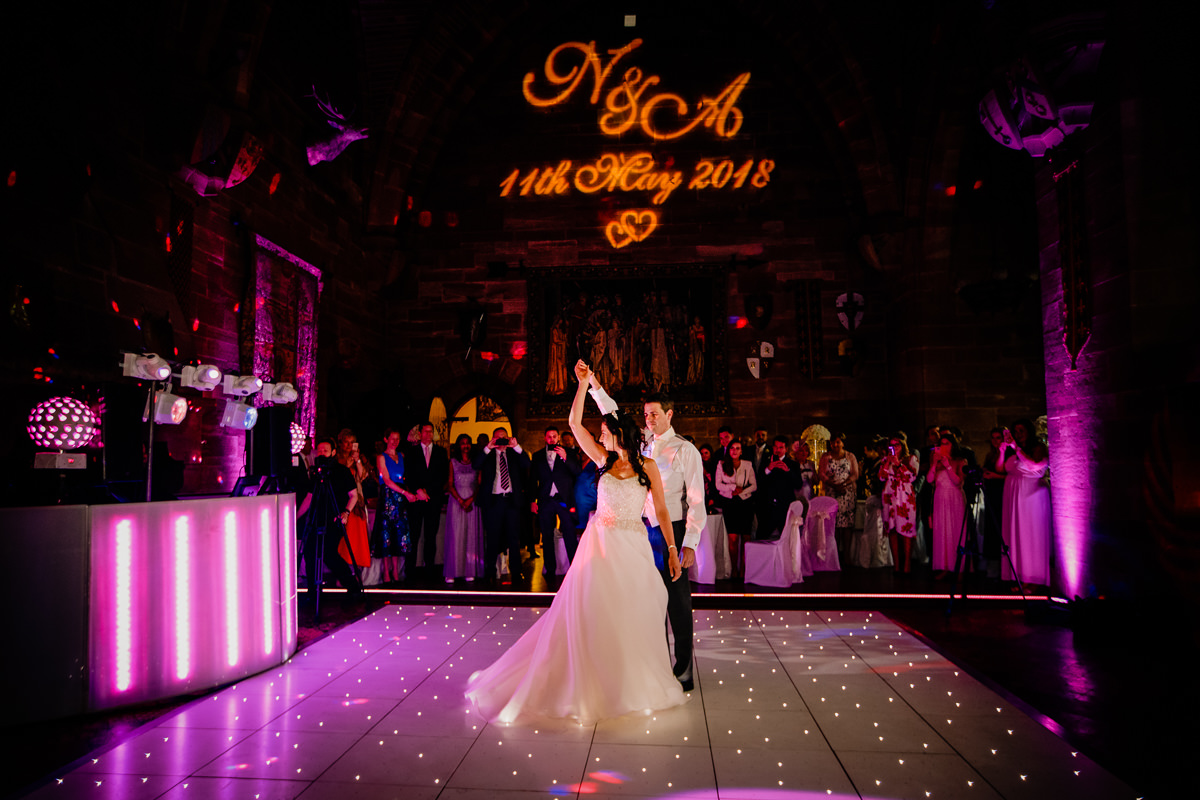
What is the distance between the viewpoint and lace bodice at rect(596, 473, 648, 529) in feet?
12.1

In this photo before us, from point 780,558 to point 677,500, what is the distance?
3.36 m

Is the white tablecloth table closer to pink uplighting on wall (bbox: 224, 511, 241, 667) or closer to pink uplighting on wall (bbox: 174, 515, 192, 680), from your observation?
pink uplighting on wall (bbox: 224, 511, 241, 667)

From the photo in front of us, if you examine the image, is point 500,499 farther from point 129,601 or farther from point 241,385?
point 129,601

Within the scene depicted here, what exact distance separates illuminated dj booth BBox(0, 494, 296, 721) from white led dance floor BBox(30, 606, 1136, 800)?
0.92 ft

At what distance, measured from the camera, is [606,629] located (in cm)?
342

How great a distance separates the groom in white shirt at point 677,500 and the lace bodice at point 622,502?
0.15 metres

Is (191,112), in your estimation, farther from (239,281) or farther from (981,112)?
(981,112)

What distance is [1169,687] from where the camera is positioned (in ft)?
12.8

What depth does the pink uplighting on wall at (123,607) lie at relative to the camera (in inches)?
140

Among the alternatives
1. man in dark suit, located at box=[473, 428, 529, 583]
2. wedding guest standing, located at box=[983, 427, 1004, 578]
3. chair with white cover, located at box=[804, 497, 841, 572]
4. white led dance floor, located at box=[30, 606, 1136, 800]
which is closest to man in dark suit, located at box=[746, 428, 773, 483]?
chair with white cover, located at box=[804, 497, 841, 572]

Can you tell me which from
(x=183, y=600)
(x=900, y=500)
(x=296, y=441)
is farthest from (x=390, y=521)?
(x=900, y=500)

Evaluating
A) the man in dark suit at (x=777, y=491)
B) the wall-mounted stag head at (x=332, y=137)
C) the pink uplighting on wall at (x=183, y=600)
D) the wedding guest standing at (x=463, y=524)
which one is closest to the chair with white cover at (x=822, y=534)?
the man in dark suit at (x=777, y=491)

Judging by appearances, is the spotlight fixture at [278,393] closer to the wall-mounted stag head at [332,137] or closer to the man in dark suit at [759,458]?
the wall-mounted stag head at [332,137]

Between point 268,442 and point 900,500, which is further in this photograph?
point 900,500
